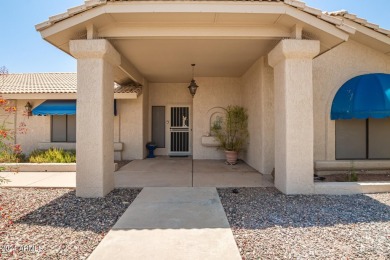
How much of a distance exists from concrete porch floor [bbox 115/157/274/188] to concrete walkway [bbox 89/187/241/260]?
1436mm

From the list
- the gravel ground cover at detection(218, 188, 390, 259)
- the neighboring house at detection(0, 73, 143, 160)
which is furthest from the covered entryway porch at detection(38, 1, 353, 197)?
the neighboring house at detection(0, 73, 143, 160)

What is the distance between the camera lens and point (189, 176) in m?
8.49

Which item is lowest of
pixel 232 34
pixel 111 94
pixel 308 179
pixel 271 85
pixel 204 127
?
pixel 308 179

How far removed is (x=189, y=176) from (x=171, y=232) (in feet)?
14.2

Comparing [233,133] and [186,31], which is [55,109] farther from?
[233,133]

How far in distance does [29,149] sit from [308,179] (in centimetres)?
1441

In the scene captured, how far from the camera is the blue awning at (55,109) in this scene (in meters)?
11.8

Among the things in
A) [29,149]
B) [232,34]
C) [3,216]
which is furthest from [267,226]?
[29,149]

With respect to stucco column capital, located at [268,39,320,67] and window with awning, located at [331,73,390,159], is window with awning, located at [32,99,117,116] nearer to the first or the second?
stucco column capital, located at [268,39,320,67]

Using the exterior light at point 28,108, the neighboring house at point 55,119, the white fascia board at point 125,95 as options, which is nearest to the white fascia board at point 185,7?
the white fascia board at point 125,95

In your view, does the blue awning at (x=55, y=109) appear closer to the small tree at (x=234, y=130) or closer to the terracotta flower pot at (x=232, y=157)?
the small tree at (x=234, y=130)

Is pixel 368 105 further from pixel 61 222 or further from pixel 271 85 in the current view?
pixel 61 222

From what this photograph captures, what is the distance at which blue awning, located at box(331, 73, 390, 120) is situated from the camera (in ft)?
24.5

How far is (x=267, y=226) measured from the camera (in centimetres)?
446
